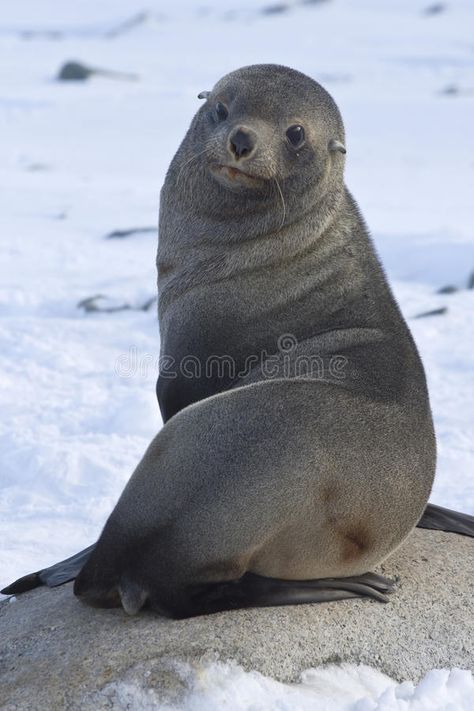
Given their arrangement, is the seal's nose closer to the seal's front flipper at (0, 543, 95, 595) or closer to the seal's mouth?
the seal's mouth

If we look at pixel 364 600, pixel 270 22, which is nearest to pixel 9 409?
pixel 364 600

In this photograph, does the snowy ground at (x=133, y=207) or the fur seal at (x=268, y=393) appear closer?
the fur seal at (x=268, y=393)

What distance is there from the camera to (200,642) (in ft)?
11.8

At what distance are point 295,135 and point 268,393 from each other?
1038mm

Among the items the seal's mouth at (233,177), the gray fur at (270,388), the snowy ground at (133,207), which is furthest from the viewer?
the snowy ground at (133,207)

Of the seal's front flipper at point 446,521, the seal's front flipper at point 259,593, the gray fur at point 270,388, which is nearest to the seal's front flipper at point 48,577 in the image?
the gray fur at point 270,388

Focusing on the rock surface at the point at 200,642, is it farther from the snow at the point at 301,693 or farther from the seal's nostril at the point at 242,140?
the seal's nostril at the point at 242,140

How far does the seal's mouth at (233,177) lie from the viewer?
4207mm

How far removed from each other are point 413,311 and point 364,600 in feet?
20.3

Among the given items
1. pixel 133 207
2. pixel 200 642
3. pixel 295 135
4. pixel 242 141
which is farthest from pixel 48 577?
pixel 133 207

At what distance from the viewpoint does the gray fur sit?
3619 mm

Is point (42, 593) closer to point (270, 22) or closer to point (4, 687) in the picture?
point (4, 687)

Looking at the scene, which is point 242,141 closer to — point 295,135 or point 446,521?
point 295,135

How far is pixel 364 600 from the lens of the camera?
395cm
